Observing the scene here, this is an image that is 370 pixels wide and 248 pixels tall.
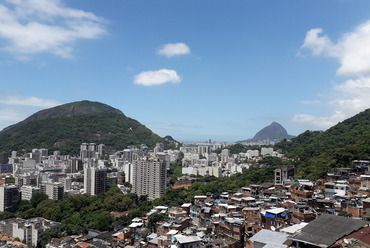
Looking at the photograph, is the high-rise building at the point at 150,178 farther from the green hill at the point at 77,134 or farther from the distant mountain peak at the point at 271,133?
the distant mountain peak at the point at 271,133

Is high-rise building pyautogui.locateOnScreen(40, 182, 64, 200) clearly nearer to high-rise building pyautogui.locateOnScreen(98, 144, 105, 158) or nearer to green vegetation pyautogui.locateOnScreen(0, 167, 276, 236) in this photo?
green vegetation pyautogui.locateOnScreen(0, 167, 276, 236)

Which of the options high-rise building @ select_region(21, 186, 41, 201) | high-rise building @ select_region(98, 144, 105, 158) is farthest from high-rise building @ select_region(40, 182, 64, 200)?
high-rise building @ select_region(98, 144, 105, 158)

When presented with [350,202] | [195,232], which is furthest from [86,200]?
[350,202]

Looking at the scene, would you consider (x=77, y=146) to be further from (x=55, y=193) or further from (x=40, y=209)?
(x=40, y=209)

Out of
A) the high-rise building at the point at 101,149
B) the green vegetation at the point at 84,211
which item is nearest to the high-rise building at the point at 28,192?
the green vegetation at the point at 84,211

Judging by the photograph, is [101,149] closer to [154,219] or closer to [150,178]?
[150,178]

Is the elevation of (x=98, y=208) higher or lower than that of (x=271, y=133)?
lower

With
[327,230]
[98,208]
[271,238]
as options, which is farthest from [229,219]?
[98,208]
